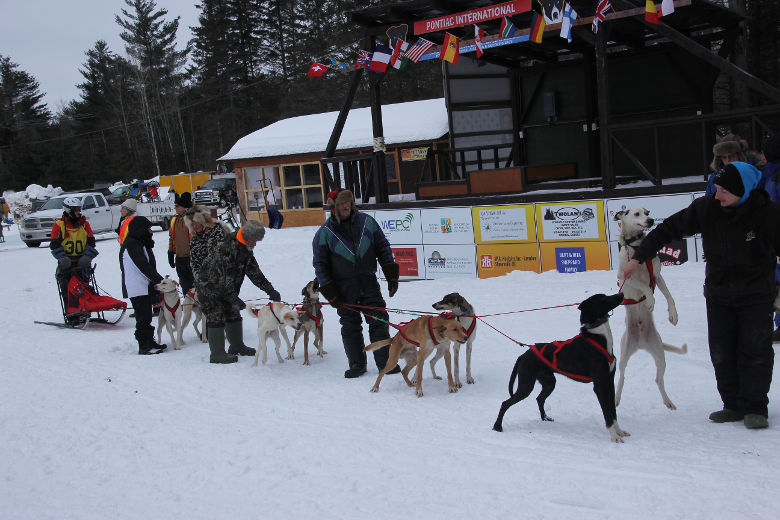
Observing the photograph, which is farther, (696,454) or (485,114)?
(485,114)

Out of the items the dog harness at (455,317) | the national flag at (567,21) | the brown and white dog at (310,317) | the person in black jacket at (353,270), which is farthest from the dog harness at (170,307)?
the national flag at (567,21)

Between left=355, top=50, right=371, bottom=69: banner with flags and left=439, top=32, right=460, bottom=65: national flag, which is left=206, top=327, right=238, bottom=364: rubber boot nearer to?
left=439, top=32, right=460, bottom=65: national flag

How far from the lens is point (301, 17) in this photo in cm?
3891

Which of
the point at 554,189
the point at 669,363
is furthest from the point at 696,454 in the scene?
the point at 554,189

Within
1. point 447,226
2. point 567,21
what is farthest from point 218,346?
point 567,21

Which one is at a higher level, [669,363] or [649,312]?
[649,312]

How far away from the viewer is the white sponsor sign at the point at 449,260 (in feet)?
35.5

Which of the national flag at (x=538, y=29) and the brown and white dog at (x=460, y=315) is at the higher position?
→ the national flag at (x=538, y=29)

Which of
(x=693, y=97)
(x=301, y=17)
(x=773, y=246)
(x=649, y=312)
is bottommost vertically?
(x=649, y=312)

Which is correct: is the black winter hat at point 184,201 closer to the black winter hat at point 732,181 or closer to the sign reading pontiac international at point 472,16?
the sign reading pontiac international at point 472,16

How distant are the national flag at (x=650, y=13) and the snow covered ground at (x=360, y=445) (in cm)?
407

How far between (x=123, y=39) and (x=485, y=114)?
3999cm

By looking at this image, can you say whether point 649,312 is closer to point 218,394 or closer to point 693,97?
point 218,394

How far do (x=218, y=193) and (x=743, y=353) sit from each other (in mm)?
25288
